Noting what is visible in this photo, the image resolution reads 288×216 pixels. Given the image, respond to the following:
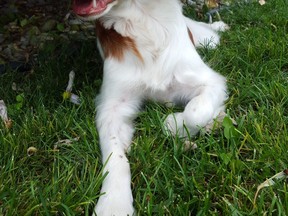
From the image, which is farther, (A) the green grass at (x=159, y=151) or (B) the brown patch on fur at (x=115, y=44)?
(B) the brown patch on fur at (x=115, y=44)

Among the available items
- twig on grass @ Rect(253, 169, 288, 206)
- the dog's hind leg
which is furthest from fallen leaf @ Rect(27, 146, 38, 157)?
twig on grass @ Rect(253, 169, 288, 206)

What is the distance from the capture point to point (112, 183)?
7.04 feet

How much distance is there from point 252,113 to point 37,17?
10.4 ft

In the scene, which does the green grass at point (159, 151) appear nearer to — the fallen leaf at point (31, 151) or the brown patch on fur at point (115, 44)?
the fallen leaf at point (31, 151)

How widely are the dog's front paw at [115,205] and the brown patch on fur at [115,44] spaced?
3.49 feet

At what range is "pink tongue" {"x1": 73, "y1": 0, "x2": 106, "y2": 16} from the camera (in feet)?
8.38

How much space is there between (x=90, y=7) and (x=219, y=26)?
205cm

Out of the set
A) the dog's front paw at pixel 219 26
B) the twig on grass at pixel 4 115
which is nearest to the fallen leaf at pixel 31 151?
the twig on grass at pixel 4 115

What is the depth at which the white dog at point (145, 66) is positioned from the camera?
266 centimetres

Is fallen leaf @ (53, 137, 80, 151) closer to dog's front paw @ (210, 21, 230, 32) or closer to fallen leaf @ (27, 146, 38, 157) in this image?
fallen leaf @ (27, 146, 38, 157)

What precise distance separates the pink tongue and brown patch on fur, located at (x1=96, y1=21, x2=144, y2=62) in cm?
26

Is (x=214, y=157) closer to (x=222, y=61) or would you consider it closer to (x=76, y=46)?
(x=222, y=61)

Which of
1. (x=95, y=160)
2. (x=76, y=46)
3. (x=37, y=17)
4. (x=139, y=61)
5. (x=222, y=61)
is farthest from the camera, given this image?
(x=37, y=17)

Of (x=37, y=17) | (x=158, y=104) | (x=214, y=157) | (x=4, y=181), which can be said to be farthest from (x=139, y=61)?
(x=37, y=17)
